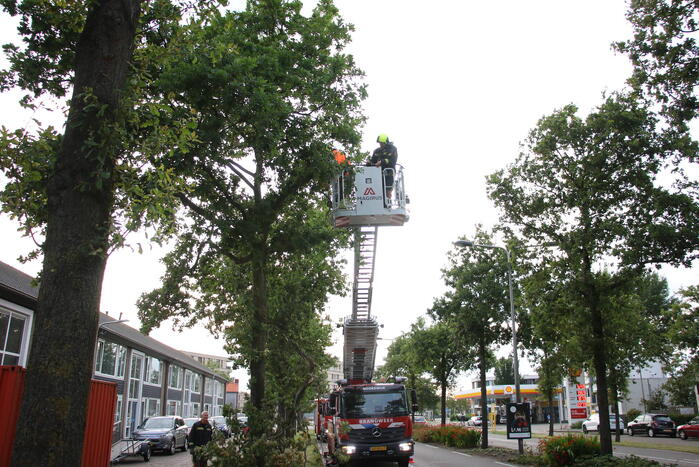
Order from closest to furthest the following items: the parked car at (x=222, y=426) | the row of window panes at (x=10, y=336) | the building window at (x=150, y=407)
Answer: the parked car at (x=222, y=426), the row of window panes at (x=10, y=336), the building window at (x=150, y=407)

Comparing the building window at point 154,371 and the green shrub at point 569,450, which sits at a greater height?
the building window at point 154,371

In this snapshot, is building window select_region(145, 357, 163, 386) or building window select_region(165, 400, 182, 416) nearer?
building window select_region(145, 357, 163, 386)

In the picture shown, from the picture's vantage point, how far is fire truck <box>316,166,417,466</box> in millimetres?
12141

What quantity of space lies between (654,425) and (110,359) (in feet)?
123

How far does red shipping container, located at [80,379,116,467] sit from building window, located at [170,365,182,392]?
38.4m

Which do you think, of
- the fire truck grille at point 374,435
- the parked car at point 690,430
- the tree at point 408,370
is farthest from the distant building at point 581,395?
the fire truck grille at point 374,435

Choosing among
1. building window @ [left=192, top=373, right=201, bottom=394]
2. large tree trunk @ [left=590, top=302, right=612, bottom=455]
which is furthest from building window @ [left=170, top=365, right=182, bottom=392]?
large tree trunk @ [left=590, top=302, right=612, bottom=455]

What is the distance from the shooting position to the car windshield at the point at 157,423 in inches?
1000

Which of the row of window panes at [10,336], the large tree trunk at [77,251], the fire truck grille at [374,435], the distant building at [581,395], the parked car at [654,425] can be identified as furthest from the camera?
the distant building at [581,395]

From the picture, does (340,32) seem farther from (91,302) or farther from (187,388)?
(187,388)

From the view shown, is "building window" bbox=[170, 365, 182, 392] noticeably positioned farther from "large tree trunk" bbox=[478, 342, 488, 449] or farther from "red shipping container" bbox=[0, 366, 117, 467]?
"red shipping container" bbox=[0, 366, 117, 467]

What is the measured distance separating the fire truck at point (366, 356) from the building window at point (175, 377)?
31032 mm

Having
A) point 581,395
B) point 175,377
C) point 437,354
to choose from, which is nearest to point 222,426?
point 437,354

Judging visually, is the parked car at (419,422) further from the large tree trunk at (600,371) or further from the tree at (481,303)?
the large tree trunk at (600,371)
